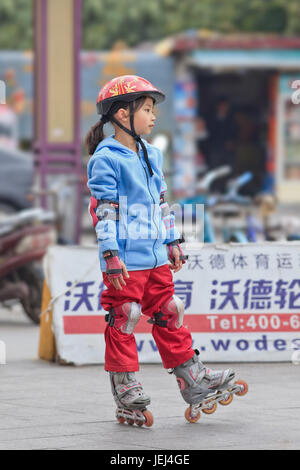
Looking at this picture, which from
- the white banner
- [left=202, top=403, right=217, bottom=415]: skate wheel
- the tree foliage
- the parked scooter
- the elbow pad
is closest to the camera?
the elbow pad

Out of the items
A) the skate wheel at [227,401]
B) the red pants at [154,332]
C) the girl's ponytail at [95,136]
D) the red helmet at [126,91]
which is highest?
the red helmet at [126,91]

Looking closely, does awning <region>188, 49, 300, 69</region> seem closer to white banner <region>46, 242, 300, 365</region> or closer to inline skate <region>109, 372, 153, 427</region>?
white banner <region>46, 242, 300, 365</region>

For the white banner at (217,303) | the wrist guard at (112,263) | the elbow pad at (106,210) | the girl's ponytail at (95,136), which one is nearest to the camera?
the wrist guard at (112,263)

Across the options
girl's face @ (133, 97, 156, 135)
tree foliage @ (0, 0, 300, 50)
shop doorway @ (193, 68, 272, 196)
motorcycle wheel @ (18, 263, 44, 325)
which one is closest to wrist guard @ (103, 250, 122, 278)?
girl's face @ (133, 97, 156, 135)

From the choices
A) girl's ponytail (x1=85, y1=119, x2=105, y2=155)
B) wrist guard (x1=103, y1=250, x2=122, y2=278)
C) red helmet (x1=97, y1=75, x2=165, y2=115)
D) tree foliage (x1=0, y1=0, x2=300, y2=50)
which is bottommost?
wrist guard (x1=103, y1=250, x2=122, y2=278)

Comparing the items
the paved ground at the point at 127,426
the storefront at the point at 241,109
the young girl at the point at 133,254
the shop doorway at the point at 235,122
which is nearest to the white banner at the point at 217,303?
the paved ground at the point at 127,426

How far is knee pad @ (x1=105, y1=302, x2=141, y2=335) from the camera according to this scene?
5.62 m

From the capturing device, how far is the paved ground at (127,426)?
5164 millimetres

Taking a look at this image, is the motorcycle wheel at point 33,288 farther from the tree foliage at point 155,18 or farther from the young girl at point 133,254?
the tree foliage at point 155,18

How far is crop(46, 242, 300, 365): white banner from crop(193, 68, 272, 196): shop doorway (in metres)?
18.7

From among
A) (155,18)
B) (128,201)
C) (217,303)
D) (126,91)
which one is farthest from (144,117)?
(155,18)

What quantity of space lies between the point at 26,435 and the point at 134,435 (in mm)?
495

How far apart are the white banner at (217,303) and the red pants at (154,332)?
75.7 inches
